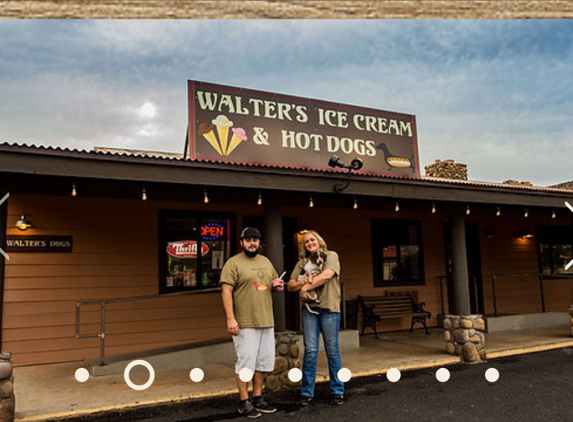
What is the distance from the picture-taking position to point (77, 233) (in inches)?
288

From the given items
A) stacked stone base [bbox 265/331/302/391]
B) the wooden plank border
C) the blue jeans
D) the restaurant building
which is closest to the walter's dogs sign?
the restaurant building

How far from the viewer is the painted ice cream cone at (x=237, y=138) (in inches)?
312

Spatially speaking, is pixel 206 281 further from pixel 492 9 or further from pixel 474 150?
pixel 474 150

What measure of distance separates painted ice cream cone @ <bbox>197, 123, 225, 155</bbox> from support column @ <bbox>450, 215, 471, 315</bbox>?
397 centimetres

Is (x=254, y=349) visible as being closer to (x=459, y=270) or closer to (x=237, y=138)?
(x=459, y=270)

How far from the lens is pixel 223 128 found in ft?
25.9

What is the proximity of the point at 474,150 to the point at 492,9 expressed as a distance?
20.8 metres

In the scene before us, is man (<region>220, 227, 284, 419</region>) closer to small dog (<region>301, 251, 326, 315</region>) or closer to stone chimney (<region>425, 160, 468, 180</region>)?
small dog (<region>301, 251, 326, 315</region>)

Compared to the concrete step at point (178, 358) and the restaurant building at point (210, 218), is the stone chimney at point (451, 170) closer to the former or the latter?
the restaurant building at point (210, 218)

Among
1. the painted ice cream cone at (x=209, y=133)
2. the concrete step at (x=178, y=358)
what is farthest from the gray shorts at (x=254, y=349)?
the painted ice cream cone at (x=209, y=133)

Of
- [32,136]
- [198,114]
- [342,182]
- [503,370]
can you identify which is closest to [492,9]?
[342,182]

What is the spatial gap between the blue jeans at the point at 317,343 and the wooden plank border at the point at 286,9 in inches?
140

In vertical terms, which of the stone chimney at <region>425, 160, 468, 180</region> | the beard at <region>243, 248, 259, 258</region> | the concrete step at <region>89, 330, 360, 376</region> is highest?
the stone chimney at <region>425, 160, 468, 180</region>

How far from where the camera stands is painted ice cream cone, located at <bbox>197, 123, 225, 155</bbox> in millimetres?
7723
